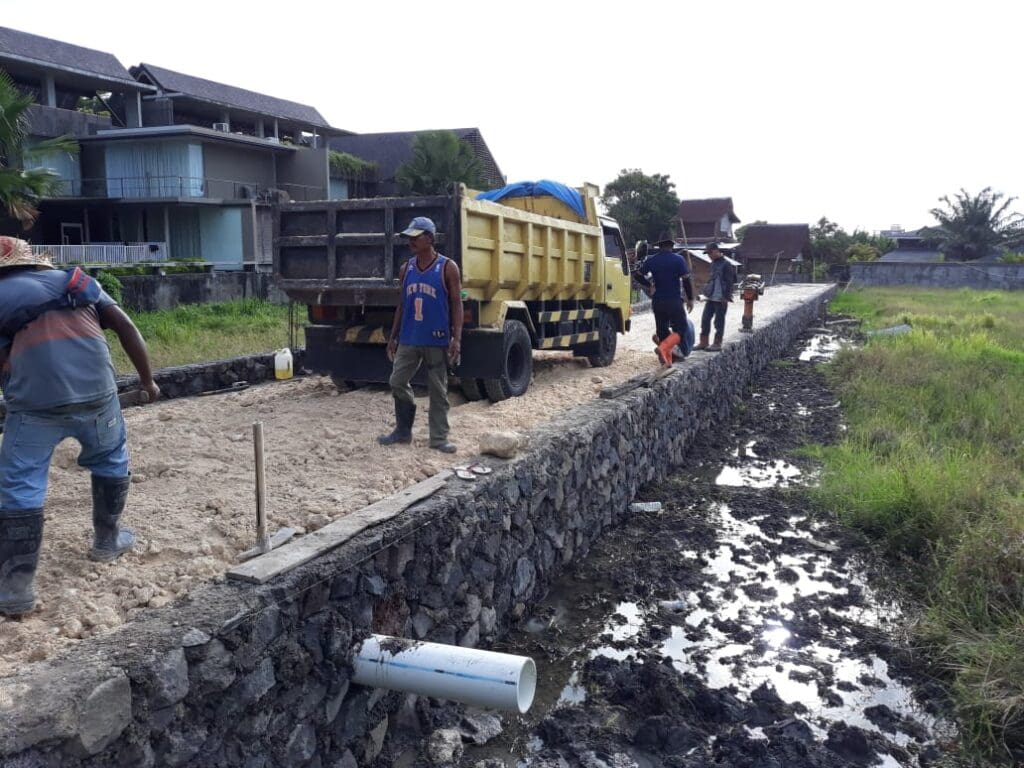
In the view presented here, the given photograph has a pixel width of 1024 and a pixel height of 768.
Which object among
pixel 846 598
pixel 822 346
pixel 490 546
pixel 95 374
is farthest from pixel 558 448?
pixel 822 346

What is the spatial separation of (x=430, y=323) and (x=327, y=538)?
2136mm

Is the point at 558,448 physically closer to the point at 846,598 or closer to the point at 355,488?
the point at 355,488

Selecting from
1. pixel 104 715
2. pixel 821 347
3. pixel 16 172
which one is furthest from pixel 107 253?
pixel 104 715

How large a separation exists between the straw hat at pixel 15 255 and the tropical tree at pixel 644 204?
38.1 meters

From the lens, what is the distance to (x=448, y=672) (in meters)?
3.33

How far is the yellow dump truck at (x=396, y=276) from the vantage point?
700 centimetres

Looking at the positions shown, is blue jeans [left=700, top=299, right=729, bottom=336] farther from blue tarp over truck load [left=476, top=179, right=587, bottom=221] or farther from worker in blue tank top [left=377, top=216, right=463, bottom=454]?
worker in blue tank top [left=377, top=216, right=463, bottom=454]

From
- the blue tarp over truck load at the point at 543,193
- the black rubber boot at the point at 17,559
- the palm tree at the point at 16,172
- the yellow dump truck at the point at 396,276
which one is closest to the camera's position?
the black rubber boot at the point at 17,559

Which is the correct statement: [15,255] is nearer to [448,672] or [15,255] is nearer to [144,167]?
[448,672]

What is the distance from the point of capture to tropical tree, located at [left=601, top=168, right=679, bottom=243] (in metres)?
40.4

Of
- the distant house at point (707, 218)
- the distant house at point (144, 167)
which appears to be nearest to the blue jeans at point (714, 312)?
the distant house at point (144, 167)

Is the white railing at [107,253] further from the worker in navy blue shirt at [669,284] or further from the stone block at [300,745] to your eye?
the stone block at [300,745]

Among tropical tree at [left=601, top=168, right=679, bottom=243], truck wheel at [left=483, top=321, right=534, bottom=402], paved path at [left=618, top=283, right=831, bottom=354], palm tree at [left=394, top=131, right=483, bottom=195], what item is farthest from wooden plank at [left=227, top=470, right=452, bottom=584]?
tropical tree at [left=601, top=168, right=679, bottom=243]

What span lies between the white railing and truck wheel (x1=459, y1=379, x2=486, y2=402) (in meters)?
15.7
